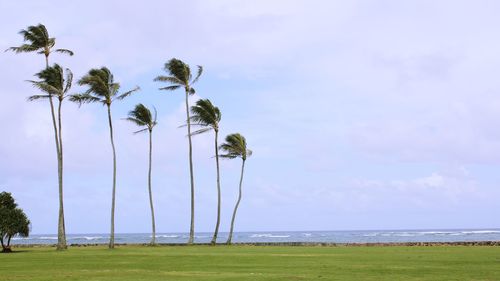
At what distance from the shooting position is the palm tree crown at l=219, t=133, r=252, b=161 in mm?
68938

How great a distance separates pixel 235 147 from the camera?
69.3 metres

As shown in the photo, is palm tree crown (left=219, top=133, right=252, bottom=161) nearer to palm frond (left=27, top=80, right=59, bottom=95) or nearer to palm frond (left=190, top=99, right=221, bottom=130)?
palm frond (left=190, top=99, right=221, bottom=130)

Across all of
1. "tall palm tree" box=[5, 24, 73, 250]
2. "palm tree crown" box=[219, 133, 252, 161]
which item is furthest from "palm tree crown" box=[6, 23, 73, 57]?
"palm tree crown" box=[219, 133, 252, 161]

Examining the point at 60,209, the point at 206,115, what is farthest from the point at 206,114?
the point at 60,209

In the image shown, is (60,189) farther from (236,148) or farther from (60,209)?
(236,148)

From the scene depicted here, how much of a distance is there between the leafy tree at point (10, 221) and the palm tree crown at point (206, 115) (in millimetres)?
20012

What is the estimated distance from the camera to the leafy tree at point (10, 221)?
52000 mm

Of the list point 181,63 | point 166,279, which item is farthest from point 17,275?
point 181,63

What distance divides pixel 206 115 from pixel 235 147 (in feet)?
15.7

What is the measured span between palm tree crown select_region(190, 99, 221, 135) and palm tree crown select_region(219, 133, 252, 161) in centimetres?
237

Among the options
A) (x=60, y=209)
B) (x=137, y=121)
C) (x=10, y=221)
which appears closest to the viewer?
(x=10, y=221)

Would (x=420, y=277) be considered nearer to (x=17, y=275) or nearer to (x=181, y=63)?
(x=17, y=275)

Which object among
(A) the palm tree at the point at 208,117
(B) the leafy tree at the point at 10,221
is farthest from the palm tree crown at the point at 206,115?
(B) the leafy tree at the point at 10,221

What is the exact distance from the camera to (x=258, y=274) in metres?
24.3
